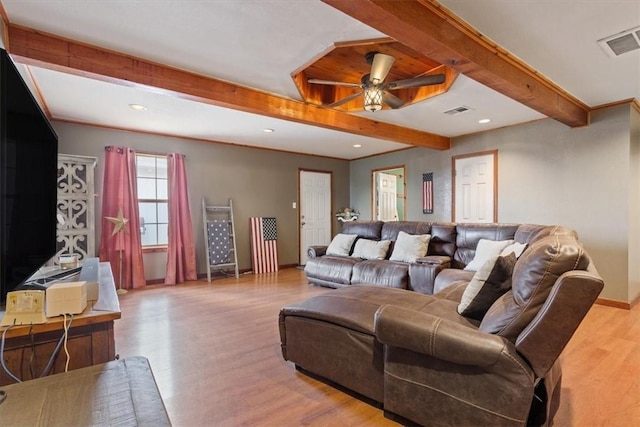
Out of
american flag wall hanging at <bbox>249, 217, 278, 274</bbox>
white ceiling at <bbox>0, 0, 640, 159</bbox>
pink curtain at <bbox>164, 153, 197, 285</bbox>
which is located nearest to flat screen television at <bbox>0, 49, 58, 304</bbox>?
white ceiling at <bbox>0, 0, 640, 159</bbox>

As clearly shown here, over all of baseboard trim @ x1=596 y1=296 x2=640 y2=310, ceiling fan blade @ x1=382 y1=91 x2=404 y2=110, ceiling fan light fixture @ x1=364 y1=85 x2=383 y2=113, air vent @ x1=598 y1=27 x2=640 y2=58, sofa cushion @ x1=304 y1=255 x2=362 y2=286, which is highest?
air vent @ x1=598 y1=27 x2=640 y2=58

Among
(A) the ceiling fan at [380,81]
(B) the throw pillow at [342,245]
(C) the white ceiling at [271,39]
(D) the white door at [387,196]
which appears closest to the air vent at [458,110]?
(C) the white ceiling at [271,39]

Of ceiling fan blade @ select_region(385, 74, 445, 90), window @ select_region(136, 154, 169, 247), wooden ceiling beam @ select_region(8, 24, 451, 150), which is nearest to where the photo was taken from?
wooden ceiling beam @ select_region(8, 24, 451, 150)

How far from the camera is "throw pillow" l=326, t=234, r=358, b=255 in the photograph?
16.4 ft

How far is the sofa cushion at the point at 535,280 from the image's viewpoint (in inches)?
52.7

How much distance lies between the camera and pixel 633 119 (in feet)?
12.4

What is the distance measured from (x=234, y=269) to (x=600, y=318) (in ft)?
16.8

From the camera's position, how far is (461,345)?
4.67 feet

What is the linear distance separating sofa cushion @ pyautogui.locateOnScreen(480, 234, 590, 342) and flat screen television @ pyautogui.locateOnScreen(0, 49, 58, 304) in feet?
6.56

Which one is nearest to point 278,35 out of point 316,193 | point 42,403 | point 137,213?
point 42,403

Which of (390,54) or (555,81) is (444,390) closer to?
(390,54)

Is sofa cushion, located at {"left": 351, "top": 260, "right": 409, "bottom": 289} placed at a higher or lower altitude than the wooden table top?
lower

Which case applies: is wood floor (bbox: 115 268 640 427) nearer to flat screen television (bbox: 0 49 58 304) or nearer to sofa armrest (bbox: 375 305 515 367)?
sofa armrest (bbox: 375 305 515 367)

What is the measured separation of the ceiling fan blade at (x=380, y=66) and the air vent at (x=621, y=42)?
4.97ft
